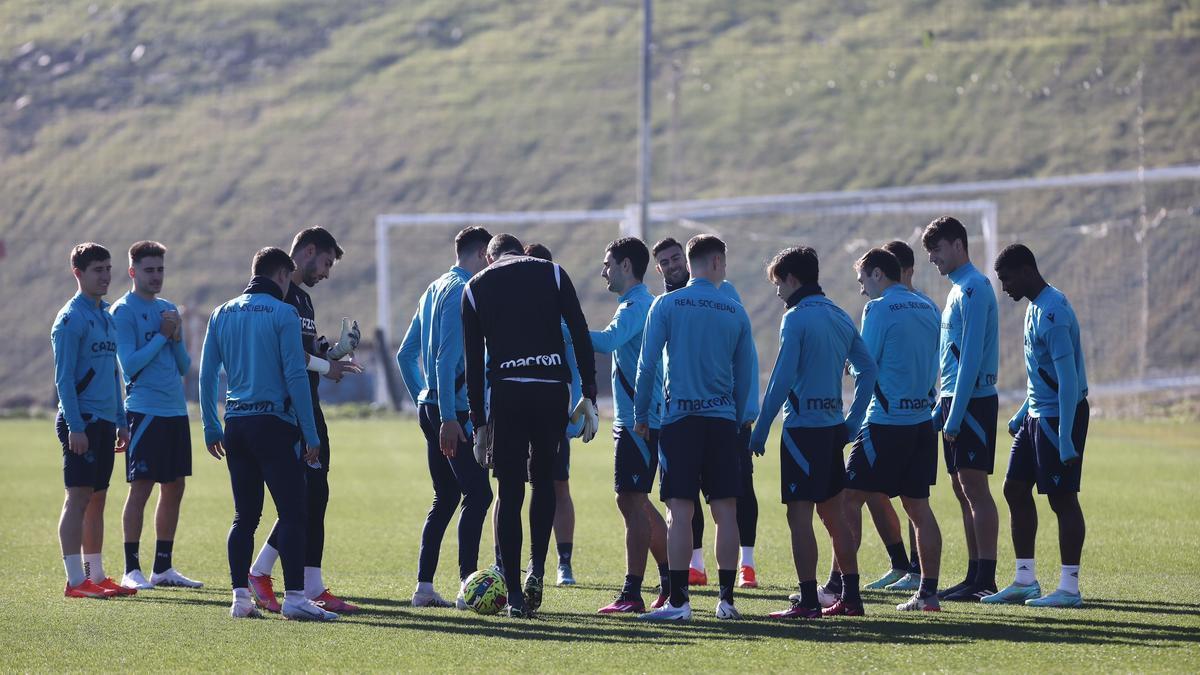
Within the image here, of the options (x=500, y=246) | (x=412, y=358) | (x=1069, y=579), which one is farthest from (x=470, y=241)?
(x=1069, y=579)

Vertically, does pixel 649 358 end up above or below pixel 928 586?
above

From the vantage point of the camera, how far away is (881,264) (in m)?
9.51

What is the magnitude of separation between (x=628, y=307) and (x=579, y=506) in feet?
22.4

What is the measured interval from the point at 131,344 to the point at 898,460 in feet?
16.7

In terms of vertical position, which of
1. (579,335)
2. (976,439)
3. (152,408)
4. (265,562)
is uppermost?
(579,335)

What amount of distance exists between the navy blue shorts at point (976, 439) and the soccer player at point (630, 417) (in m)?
1.86

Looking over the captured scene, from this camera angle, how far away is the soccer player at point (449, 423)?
9047 mm

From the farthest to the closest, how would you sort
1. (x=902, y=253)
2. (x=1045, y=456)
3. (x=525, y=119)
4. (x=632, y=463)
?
1. (x=525, y=119)
2. (x=902, y=253)
3. (x=1045, y=456)
4. (x=632, y=463)

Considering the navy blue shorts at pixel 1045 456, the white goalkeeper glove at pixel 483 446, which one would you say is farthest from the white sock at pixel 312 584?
the navy blue shorts at pixel 1045 456

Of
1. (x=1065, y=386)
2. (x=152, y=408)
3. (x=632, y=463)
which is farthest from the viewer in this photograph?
(x=152, y=408)

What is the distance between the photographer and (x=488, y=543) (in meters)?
13.2

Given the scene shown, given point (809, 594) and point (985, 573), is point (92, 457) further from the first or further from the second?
point (985, 573)

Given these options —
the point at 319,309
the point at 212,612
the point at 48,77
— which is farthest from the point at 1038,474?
the point at 48,77

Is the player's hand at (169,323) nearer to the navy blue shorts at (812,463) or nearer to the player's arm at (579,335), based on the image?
the player's arm at (579,335)
